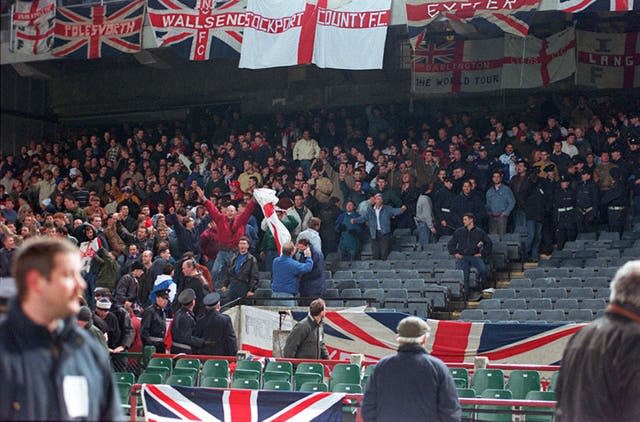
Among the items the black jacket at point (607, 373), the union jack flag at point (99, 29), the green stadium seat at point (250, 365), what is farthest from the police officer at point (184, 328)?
the union jack flag at point (99, 29)

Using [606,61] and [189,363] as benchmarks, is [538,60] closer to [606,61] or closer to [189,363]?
[606,61]

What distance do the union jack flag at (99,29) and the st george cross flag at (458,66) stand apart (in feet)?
19.0

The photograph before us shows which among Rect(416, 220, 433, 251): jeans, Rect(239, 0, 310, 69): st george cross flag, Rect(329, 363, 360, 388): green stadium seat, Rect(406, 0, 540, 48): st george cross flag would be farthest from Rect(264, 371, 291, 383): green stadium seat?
Rect(239, 0, 310, 69): st george cross flag

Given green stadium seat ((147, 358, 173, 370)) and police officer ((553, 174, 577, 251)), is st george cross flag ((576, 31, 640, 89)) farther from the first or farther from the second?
green stadium seat ((147, 358, 173, 370))

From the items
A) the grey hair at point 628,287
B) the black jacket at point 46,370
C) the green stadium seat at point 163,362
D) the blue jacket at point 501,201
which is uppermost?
the blue jacket at point 501,201

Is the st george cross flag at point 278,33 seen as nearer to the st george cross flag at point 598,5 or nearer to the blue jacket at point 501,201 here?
the st george cross flag at point 598,5

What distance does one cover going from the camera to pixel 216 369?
35.8ft

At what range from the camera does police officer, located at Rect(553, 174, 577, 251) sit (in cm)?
1694

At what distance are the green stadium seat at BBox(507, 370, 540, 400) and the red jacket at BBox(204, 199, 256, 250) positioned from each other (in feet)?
23.0

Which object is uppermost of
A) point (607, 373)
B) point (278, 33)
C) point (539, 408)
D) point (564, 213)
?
point (278, 33)

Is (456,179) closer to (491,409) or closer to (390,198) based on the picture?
(390,198)

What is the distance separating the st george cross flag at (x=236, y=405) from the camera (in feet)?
29.0

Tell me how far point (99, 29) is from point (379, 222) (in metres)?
8.80

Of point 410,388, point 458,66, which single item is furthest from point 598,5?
point 410,388
